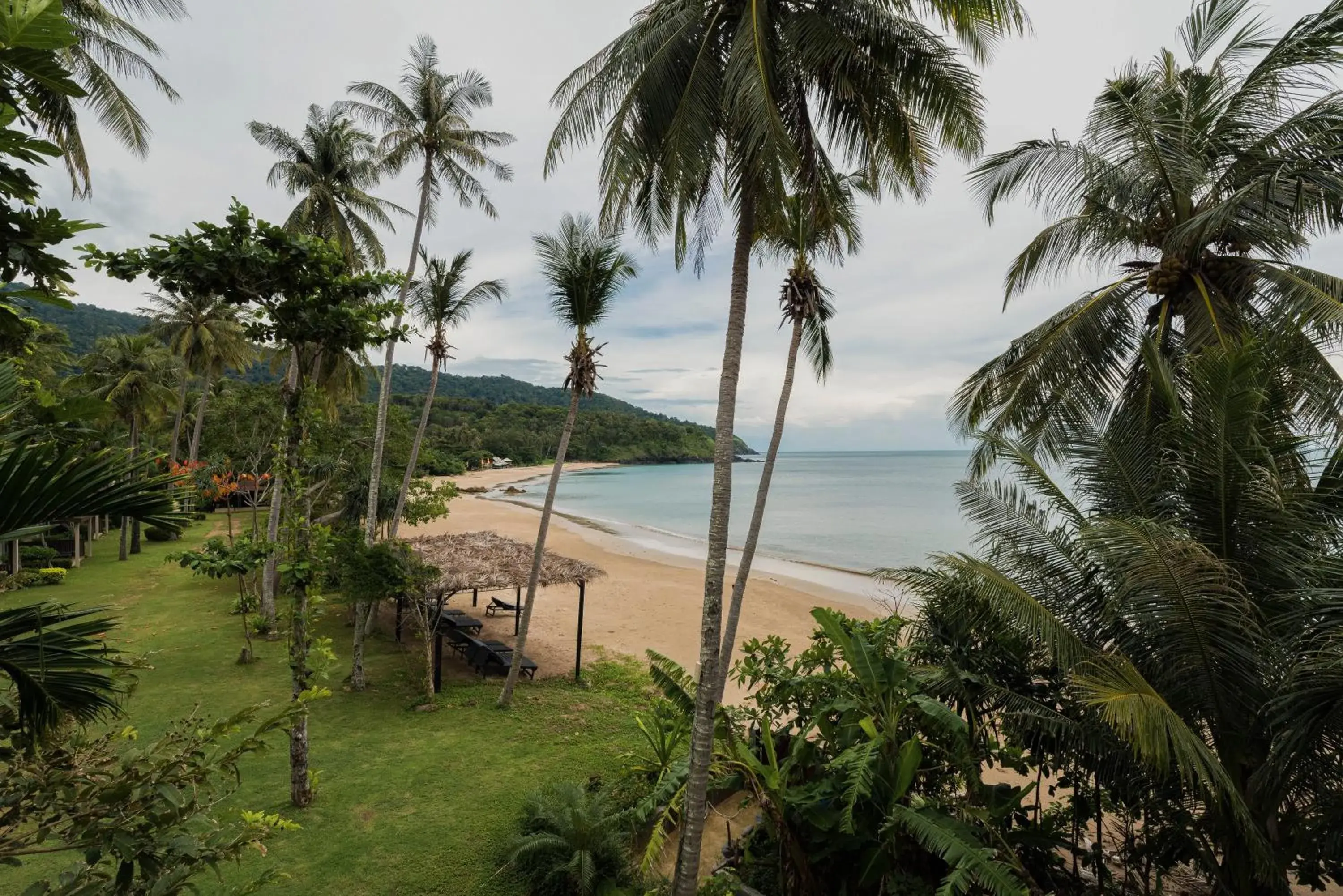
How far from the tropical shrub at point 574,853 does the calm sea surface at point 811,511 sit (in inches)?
→ 223

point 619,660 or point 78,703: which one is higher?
point 78,703

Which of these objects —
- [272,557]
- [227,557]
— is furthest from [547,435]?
[227,557]

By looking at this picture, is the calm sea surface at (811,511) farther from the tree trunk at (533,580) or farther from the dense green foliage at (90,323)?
the dense green foliage at (90,323)

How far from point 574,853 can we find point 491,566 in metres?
6.90

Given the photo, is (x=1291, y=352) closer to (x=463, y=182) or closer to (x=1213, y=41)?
(x=1213, y=41)

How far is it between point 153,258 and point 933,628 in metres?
Result: 8.09

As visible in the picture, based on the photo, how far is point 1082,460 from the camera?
232 inches

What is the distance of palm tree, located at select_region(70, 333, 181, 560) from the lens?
20.3 metres

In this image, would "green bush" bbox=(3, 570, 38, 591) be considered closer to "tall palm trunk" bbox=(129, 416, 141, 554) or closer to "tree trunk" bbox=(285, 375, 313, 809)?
"tree trunk" bbox=(285, 375, 313, 809)

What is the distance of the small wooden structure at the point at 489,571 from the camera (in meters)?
11.1

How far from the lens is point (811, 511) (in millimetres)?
52500

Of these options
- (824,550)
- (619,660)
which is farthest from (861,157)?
(824,550)

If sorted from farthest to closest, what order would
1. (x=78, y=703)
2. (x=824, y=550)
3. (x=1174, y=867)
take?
(x=824, y=550) → (x=1174, y=867) → (x=78, y=703)

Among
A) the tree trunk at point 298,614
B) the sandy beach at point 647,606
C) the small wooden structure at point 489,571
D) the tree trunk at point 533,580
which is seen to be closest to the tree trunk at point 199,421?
the sandy beach at point 647,606
